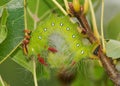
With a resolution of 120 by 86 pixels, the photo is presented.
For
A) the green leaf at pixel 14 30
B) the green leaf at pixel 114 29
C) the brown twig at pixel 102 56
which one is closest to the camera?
the brown twig at pixel 102 56

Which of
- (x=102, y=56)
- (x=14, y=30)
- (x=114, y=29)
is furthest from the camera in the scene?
(x=114, y=29)

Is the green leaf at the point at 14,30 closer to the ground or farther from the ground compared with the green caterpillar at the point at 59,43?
farther from the ground

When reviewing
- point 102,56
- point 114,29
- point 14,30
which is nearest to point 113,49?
point 102,56

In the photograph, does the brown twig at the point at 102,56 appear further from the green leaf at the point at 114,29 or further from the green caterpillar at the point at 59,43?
the green leaf at the point at 114,29

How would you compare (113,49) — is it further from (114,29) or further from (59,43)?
(114,29)

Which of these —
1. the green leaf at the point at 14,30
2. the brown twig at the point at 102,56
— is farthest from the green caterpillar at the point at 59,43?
the green leaf at the point at 14,30

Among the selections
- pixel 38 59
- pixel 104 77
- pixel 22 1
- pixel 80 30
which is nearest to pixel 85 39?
pixel 80 30

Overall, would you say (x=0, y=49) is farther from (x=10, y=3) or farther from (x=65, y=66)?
(x=65, y=66)
